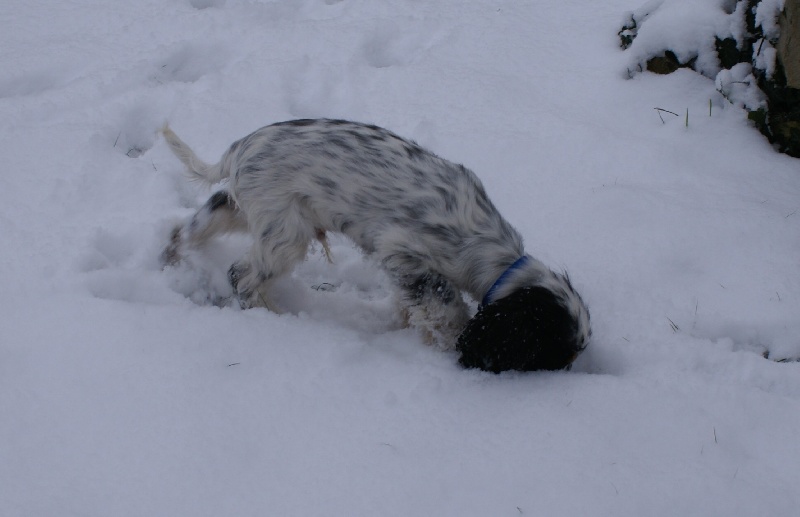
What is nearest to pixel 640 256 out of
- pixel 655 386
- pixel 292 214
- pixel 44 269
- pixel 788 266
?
pixel 788 266

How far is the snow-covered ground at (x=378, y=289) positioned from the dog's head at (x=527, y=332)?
0.10 metres

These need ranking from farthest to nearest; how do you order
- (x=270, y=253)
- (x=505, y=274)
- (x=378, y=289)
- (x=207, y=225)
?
(x=378, y=289), (x=207, y=225), (x=270, y=253), (x=505, y=274)

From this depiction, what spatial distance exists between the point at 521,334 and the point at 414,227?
0.63 metres

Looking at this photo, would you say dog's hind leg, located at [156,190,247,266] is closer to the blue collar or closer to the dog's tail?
the dog's tail

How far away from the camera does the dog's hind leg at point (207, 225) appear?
3414 mm

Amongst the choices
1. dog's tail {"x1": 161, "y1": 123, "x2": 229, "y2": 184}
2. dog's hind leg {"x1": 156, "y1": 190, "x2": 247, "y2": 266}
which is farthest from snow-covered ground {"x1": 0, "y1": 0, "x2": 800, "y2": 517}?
dog's tail {"x1": 161, "y1": 123, "x2": 229, "y2": 184}

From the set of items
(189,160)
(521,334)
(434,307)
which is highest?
(189,160)

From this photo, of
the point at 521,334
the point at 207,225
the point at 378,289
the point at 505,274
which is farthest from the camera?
the point at 378,289

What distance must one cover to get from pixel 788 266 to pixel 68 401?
3.19 m

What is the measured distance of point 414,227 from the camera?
2.91 meters

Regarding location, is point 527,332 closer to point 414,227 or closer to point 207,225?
point 414,227

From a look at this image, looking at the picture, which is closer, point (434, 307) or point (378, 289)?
point (434, 307)

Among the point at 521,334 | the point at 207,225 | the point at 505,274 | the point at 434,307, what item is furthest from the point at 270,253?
the point at 521,334

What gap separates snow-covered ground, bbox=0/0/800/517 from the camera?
2268 millimetres
